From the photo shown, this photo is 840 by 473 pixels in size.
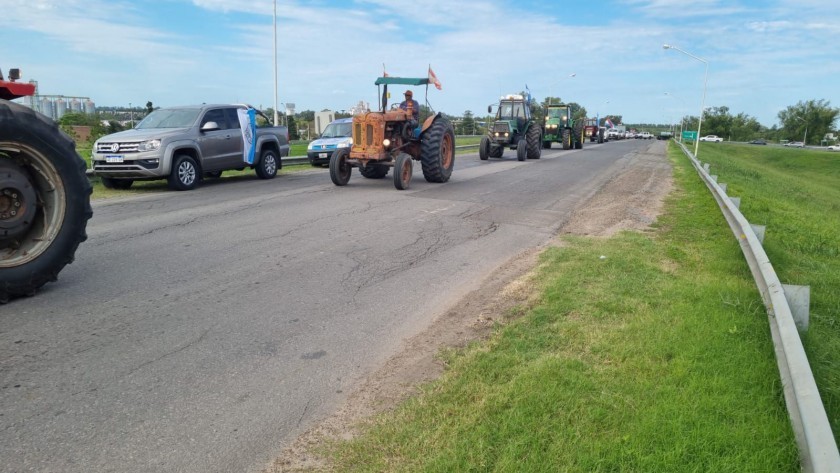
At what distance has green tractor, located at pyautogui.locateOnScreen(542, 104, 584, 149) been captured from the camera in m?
35.7

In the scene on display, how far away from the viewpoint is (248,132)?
14516 millimetres

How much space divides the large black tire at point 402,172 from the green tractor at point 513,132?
1137 cm

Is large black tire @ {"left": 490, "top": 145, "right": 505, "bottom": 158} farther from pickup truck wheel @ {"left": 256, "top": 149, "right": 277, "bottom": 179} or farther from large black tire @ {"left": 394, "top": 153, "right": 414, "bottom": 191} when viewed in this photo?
large black tire @ {"left": 394, "top": 153, "right": 414, "bottom": 191}

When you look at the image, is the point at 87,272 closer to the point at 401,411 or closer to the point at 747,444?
the point at 401,411

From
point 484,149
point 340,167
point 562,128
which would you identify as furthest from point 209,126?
point 562,128

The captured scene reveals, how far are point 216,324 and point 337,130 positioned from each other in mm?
15895

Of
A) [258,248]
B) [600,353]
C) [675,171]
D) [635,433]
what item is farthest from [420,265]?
[675,171]

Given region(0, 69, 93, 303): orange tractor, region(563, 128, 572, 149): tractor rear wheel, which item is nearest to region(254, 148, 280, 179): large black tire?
region(0, 69, 93, 303): orange tractor

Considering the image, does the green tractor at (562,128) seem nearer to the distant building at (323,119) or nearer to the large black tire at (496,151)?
the large black tire at (496,151)

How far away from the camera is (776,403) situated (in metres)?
3.13

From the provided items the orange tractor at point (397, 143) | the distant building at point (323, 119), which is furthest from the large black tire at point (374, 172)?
the distant building at point (323, 119)

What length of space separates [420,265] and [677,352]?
3.34m

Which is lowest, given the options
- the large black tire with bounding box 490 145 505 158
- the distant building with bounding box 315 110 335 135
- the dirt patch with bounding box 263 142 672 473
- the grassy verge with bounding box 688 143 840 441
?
the dirt patch with bounding box 263 142 672 473

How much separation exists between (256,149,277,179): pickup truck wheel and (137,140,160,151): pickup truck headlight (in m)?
3.25
